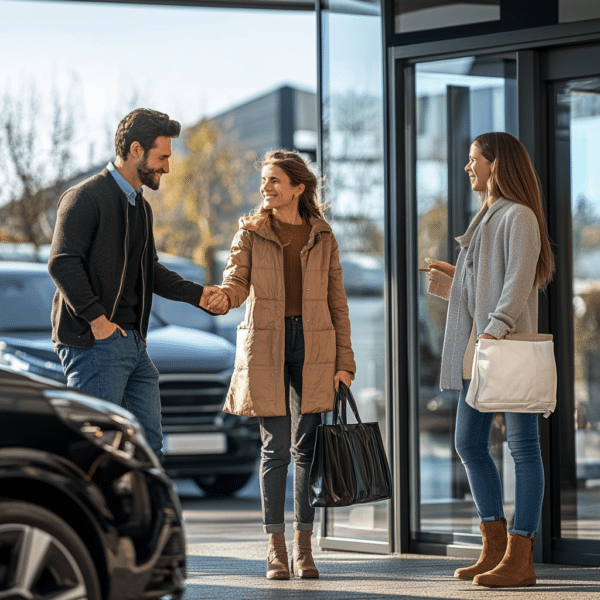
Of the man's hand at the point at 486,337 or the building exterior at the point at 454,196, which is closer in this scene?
the man's hand at the point at 486,337

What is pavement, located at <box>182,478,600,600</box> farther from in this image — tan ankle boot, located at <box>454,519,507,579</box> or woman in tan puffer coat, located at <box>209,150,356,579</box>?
woman in tan puffer coat, located at <box>209,150,356,579</box>

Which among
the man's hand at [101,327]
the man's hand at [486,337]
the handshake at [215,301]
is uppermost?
the handshake at [215,301]

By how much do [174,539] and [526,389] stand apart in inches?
79.0

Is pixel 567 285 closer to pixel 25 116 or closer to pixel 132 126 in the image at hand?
pixel 132 126

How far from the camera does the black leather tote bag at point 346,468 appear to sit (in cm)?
470

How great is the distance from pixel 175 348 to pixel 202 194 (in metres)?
17.3

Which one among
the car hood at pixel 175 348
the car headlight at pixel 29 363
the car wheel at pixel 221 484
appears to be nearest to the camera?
the car headlight at pixel 29 363

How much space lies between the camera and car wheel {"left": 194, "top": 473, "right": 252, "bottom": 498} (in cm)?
891

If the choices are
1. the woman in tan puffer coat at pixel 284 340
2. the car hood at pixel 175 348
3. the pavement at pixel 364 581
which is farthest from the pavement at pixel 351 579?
the car hood at pixel 175 348

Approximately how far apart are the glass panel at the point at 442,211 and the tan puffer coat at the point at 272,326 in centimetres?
103

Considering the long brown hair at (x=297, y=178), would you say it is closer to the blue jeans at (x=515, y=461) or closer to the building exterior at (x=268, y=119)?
the blue jeans at (x=515, y=461)

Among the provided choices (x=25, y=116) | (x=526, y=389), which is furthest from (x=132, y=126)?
(x=25, y=116)

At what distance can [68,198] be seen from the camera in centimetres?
426

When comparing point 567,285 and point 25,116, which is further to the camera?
point 25,116
